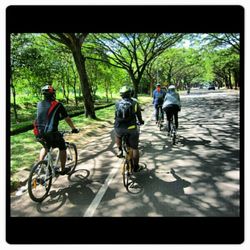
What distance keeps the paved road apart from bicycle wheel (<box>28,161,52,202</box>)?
0.44 feet

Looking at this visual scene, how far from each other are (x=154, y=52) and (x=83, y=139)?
21075 millimetres

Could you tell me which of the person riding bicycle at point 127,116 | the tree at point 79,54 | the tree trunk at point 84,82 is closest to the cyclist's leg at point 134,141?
the person riding bicycle at point 127,116

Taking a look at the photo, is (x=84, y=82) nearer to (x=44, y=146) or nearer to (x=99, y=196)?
(x=44, y=146)

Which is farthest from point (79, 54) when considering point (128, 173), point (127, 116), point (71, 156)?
point (128, 173)

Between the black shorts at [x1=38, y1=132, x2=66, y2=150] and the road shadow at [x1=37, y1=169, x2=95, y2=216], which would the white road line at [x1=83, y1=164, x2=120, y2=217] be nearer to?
the road shadow at [x1=37, y1=169, x2=95, y2=216]

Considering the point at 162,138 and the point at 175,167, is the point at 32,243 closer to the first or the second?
the point at 175,167

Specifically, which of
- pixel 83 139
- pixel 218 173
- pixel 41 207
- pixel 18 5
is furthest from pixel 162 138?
pixel 18 5

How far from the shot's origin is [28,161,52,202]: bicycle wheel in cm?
455

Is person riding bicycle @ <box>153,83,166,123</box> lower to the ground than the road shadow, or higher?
higher

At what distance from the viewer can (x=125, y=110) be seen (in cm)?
504

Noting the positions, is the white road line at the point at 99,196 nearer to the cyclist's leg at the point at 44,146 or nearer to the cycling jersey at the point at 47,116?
the cyclist's leg at the point at 44,146

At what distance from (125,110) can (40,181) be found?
75.9 inches

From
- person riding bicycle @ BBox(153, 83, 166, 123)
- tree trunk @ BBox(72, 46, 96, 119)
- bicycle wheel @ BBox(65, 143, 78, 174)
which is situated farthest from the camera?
tree trunk @ BBox(72, 46, 96, 119)

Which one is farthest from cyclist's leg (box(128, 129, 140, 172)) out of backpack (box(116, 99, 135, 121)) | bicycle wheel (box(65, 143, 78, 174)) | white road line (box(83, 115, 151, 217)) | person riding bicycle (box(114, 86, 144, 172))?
bicycle wheel (box(65, 143, 78, 174))
